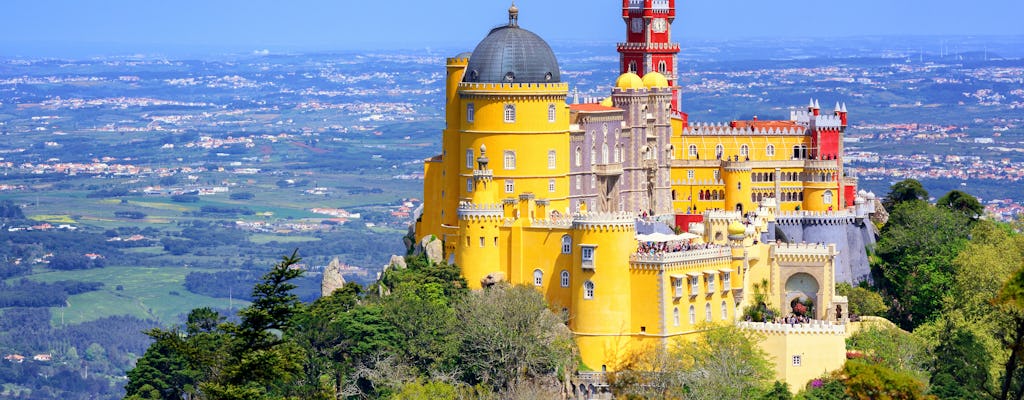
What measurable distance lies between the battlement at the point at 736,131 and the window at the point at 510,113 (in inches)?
676

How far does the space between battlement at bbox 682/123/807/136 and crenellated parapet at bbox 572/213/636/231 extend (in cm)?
2262

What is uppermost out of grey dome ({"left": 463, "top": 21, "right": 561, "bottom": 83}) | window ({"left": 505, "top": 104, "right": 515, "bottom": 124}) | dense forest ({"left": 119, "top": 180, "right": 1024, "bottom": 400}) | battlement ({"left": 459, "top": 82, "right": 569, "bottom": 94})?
grey dome ({"left": 463, "top": 21, "right": 561, "bottom": 83})

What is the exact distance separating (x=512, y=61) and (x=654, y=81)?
1348 cm

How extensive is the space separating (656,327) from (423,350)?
10.4 metres

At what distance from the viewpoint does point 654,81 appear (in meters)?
116

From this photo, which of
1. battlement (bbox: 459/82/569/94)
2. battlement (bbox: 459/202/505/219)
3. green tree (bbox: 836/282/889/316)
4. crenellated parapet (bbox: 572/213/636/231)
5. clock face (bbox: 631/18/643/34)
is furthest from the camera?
clock face (bbox: 631/18/643/34)

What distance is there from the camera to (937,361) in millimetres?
95812

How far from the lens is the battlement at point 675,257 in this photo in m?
96.6

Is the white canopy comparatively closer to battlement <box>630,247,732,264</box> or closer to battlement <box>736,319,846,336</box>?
battlement <box>630,247,732,264</box>

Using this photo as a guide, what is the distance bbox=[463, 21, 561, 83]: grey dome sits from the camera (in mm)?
104688

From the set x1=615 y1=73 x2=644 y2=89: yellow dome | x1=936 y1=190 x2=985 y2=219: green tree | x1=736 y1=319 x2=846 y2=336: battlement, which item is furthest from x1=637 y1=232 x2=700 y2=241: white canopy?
x1=936 y1=190 x2=985 y2=219: green tree

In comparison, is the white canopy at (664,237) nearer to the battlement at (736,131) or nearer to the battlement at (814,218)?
the battlement at (814,218)

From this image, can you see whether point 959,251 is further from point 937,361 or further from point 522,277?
point 522,277

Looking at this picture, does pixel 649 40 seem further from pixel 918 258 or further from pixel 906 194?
pixel 918 258
